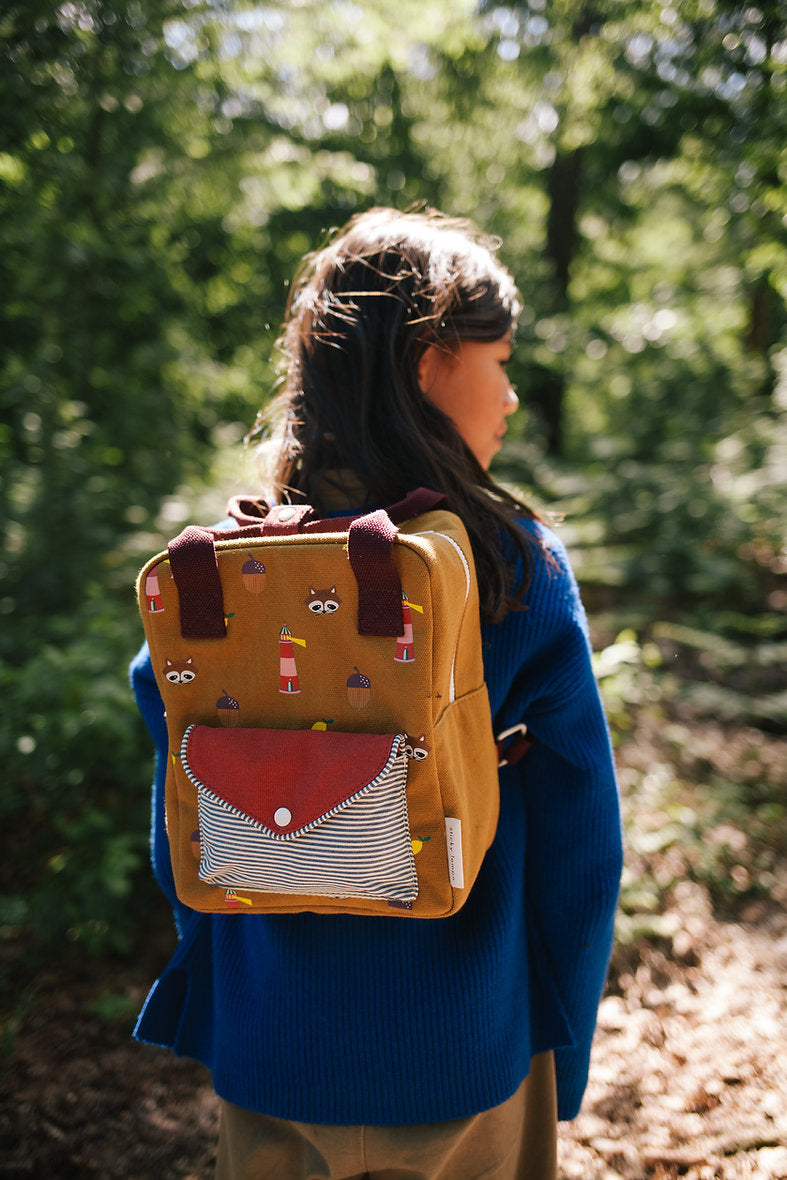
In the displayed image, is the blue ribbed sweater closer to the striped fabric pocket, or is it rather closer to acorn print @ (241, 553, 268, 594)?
the striped fabric pocket

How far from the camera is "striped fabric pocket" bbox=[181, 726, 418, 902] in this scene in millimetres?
1048

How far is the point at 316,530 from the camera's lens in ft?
3.78

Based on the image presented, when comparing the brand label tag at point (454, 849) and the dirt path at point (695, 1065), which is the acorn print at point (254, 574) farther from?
the dirt path at point (695, 1065)

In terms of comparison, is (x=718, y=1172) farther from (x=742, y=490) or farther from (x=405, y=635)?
(x=742, y=490)

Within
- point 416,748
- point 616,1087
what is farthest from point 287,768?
point 616,1087

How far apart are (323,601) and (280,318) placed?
8.68 metres

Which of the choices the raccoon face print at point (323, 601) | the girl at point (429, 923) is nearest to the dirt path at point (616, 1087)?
the girl at point (429, 923)

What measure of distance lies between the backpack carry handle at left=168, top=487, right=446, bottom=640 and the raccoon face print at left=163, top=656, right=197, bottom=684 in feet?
0.18

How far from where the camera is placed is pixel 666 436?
31.1 ft

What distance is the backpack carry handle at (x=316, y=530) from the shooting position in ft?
3.30

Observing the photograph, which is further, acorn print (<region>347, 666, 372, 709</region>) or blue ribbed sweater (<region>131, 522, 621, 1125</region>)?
blue ribbed sweater (<region>131, 522, 621, 1125</region>)

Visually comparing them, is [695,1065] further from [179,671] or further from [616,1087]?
[179,671]

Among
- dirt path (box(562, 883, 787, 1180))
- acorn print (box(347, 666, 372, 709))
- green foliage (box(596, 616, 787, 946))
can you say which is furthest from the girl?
green foliage (box(596, 616, 787, 946))

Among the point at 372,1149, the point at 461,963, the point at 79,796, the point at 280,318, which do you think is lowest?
the point at 372,1149
